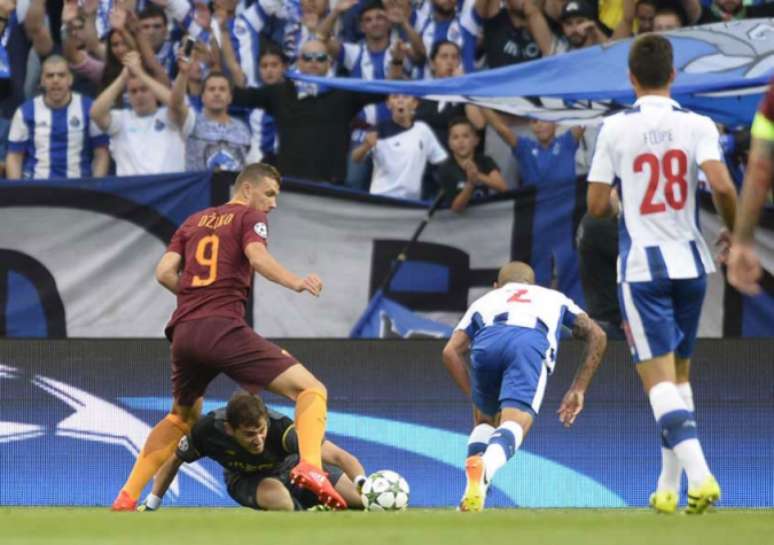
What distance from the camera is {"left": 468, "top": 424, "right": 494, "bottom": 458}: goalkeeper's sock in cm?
1053

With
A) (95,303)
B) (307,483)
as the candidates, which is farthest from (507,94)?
(307,483)

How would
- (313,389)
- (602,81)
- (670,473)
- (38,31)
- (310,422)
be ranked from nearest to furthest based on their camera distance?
1. (670,473)
2. (310,422)
3. (313,389)
4. (602,81)
5. (38,31)

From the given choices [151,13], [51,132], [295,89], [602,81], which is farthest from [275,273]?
[151,13]

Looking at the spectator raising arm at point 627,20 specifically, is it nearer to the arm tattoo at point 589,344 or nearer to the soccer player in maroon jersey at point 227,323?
the arm tattoo at point 589,344

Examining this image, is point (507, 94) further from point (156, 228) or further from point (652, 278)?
point (652, 278)

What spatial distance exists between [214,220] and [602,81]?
4.09 m

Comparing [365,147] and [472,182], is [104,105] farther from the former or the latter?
[472,182]

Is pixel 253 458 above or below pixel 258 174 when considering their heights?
below

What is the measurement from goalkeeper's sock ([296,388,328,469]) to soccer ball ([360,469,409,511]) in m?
1.32

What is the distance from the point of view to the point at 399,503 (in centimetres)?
1095

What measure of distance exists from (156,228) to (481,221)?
97.8 inches

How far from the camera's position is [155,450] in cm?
1046

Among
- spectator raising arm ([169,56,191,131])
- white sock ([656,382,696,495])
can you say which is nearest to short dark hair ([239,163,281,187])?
white sock ([656,382,696,495])

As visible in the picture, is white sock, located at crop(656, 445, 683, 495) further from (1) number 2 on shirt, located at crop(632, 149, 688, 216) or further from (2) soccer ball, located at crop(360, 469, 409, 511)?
(2) soccer ball, located at crop(360, 469, 409, 511)
